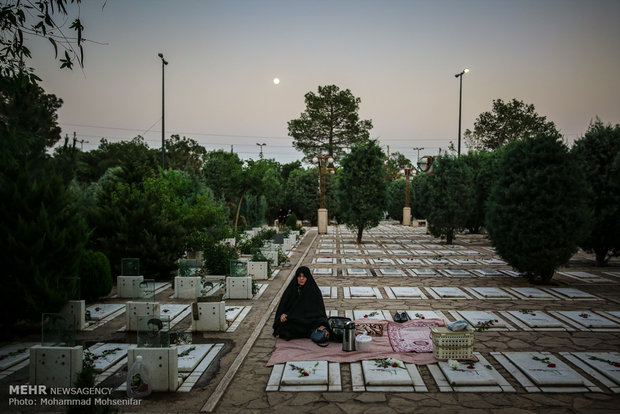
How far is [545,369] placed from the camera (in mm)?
6316

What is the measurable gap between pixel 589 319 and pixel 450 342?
449 centimetres

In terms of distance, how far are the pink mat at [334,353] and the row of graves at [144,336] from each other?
1132 mm

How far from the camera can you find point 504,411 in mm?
5141

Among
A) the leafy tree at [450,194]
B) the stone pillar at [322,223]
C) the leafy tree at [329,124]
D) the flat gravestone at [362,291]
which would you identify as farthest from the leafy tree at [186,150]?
the flat gravestone at [362,291]

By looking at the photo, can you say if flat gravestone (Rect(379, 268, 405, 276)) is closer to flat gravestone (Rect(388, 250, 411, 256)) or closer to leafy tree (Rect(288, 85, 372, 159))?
flat gravestone (Rect(388, 250, 411, 256))

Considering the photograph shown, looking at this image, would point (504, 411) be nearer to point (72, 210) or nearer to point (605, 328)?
point (605, 328)

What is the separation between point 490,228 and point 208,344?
9818 mm

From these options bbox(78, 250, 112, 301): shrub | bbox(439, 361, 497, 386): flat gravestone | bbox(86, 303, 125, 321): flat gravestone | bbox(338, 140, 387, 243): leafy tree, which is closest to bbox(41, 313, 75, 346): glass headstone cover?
bbox(86, 303, 125, 321): flat gravestone

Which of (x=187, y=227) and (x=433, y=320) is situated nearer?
(x=433, y=320)

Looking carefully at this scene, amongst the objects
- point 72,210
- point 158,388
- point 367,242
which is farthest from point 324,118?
point 158,388

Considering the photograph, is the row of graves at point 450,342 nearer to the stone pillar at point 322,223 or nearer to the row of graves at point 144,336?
the row of graves at point 144,336

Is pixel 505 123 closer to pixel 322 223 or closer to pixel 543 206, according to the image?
pixel 322 223

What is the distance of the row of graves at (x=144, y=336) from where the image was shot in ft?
18.7

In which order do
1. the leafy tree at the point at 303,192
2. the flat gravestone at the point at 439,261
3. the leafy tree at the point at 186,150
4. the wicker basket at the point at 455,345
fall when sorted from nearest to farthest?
the wicker basket at the point at 455,345
the flat gravestone at the point at 439,261
the leafy tree at the point at 303,192
the leafy tree at the point at 186,150
